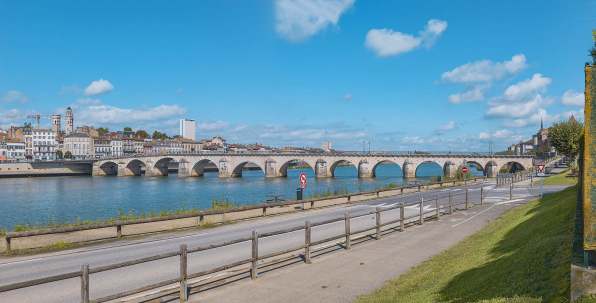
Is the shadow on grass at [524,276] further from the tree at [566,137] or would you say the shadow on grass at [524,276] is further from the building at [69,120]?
the building at [69,120]

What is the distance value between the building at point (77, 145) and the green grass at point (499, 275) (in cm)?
16512

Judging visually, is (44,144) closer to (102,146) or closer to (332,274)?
(102,146)

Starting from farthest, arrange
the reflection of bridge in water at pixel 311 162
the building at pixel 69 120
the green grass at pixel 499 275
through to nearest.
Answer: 1. the building at pixel 69 120
2. the reflection of bridge in water at pixel 311 162
3. the green grass at pixel 499 275

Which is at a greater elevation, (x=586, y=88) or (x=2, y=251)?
(x=586, y=88)

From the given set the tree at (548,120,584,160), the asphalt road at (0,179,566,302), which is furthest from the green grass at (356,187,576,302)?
the tree at (548,120,584,160)

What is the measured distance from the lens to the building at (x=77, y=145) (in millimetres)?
151375

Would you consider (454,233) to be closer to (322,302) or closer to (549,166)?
(322,302)

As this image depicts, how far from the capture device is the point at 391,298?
25.0 ft

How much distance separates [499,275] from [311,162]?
95390 mm

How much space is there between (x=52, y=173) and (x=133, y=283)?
389 ft

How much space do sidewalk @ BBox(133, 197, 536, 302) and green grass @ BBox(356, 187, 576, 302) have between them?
717mm

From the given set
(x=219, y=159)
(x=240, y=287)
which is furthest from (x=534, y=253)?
(x=219, y=159)

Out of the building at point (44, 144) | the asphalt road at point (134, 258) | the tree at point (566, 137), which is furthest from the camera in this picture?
the building at point (44, 144)

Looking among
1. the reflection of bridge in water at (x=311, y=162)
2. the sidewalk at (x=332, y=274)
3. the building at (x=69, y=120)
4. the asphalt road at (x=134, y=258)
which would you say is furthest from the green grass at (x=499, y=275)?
the building at (x=69, y=120)
